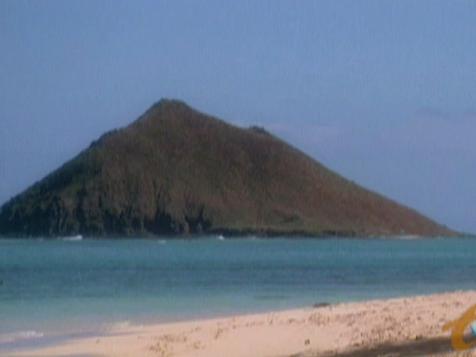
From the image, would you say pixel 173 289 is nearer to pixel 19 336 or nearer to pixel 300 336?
pixel 19 336

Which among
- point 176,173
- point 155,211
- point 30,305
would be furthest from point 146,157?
point 30,305

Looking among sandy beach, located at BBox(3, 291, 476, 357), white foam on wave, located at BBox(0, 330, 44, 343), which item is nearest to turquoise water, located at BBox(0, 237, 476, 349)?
white foam on wave, located at BBox(0, 330, 44, 343)

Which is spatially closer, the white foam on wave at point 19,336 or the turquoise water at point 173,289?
the white foam on wave at point 19,336

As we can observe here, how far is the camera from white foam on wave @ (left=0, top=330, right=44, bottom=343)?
77.5ft

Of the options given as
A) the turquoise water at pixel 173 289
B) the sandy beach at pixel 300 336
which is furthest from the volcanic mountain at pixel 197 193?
the sandy beach at pixel 300 336

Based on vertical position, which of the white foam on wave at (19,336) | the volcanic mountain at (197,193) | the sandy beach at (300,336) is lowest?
the white foam on wave at (19,336)

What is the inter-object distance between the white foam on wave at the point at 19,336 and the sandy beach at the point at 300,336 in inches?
57.6

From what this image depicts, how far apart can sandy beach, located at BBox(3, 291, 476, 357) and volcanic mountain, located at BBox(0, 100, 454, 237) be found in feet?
445

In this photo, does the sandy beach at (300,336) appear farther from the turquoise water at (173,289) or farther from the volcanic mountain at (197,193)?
the volcanic mountain at (197,193)

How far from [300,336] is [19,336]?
272 inches

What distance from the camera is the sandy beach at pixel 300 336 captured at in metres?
17.9

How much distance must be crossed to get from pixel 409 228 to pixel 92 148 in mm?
52926

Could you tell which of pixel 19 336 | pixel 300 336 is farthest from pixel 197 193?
pixel 300 336

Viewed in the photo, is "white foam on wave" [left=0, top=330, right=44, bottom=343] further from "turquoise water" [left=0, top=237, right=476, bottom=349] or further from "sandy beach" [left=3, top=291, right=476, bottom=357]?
"sandy beach" [left=3, top=291, right=476, bottom=357]
